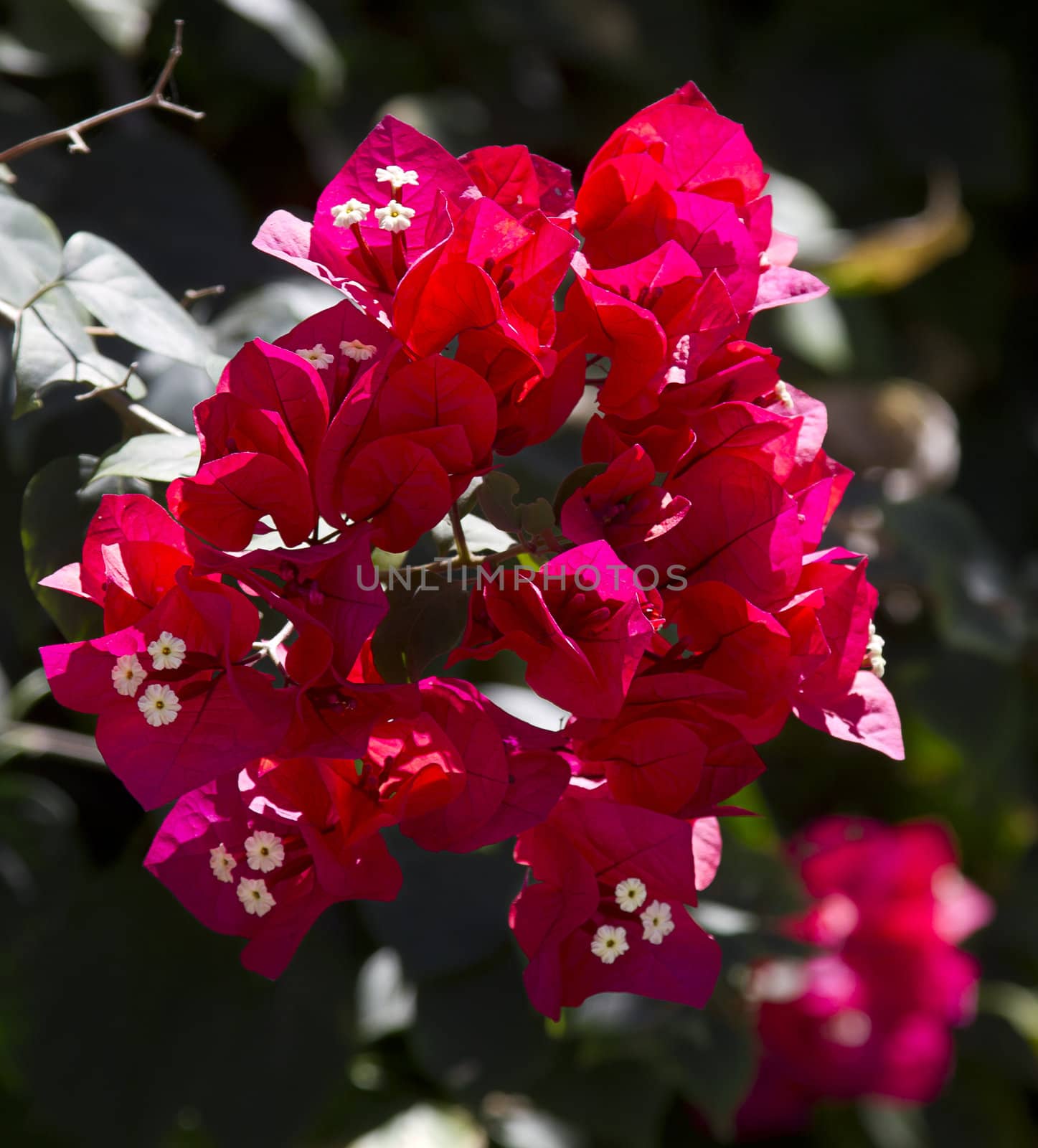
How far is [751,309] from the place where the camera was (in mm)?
424

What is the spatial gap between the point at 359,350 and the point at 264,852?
0.17m

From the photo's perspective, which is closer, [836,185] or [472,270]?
[472,270]

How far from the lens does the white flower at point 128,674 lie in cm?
36

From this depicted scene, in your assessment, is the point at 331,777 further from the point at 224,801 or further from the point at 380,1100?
the point at 380,1100

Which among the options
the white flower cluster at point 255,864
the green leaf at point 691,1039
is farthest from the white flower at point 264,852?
the green leaf at point 691,1039

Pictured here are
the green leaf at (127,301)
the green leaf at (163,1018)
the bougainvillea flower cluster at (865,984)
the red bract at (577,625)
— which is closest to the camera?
the red bract at (577,625)

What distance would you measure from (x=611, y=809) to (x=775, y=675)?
0.23 ft

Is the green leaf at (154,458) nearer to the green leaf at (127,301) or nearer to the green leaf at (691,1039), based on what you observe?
the green leaf at (127,301)

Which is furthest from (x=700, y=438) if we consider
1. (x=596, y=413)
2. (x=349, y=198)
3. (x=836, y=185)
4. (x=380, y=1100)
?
(x=836, y=185)

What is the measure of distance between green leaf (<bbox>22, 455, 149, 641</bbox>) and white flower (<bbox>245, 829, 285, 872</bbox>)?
116mm

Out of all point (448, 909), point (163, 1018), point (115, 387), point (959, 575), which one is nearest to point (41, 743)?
point (163, 1018)

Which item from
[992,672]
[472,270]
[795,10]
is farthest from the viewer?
[795,10]

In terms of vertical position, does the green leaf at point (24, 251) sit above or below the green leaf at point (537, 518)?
above

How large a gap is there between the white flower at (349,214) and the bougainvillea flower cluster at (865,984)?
76cm
